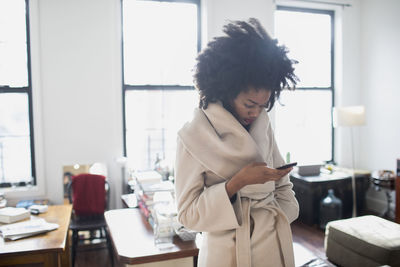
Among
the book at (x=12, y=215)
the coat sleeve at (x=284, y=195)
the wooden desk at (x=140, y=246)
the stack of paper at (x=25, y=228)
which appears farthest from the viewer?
the book at (x=12, y=215)

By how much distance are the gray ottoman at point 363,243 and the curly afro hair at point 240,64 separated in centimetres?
231

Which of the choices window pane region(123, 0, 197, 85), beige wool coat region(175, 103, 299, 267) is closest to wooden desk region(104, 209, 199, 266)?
beige wool coat region(175, 103, 299, 267)

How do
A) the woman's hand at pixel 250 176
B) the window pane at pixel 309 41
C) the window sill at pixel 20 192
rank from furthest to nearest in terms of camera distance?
the window pane at pixel 309 41 < the window sill at pixel 20 192 < the woman's hand at pixel 250 176

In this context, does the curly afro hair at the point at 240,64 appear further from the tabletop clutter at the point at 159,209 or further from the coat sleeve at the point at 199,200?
the tabletop clutter at the point at 159,209

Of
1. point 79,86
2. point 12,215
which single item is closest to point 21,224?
point 12,215

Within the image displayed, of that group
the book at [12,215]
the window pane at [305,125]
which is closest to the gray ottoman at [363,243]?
the window pane at [305,125]

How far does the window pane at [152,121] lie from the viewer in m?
4.16

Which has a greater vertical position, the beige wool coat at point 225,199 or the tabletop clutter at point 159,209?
the beige wool coat at point 225,199

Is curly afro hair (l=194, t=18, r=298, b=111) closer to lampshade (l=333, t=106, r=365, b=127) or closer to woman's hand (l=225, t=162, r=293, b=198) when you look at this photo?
woman's hand (l=225, t=162, r=293, b=198)

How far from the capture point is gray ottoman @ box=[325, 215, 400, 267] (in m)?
2.71

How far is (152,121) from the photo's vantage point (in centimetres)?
423

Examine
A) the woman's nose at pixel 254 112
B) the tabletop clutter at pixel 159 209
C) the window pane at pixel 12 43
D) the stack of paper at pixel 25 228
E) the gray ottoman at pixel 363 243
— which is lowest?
the gray ottoman at pixel 363 243

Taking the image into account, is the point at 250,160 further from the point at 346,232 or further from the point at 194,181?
the point at 346,232

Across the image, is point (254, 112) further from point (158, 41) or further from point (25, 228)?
point (158, 41)
